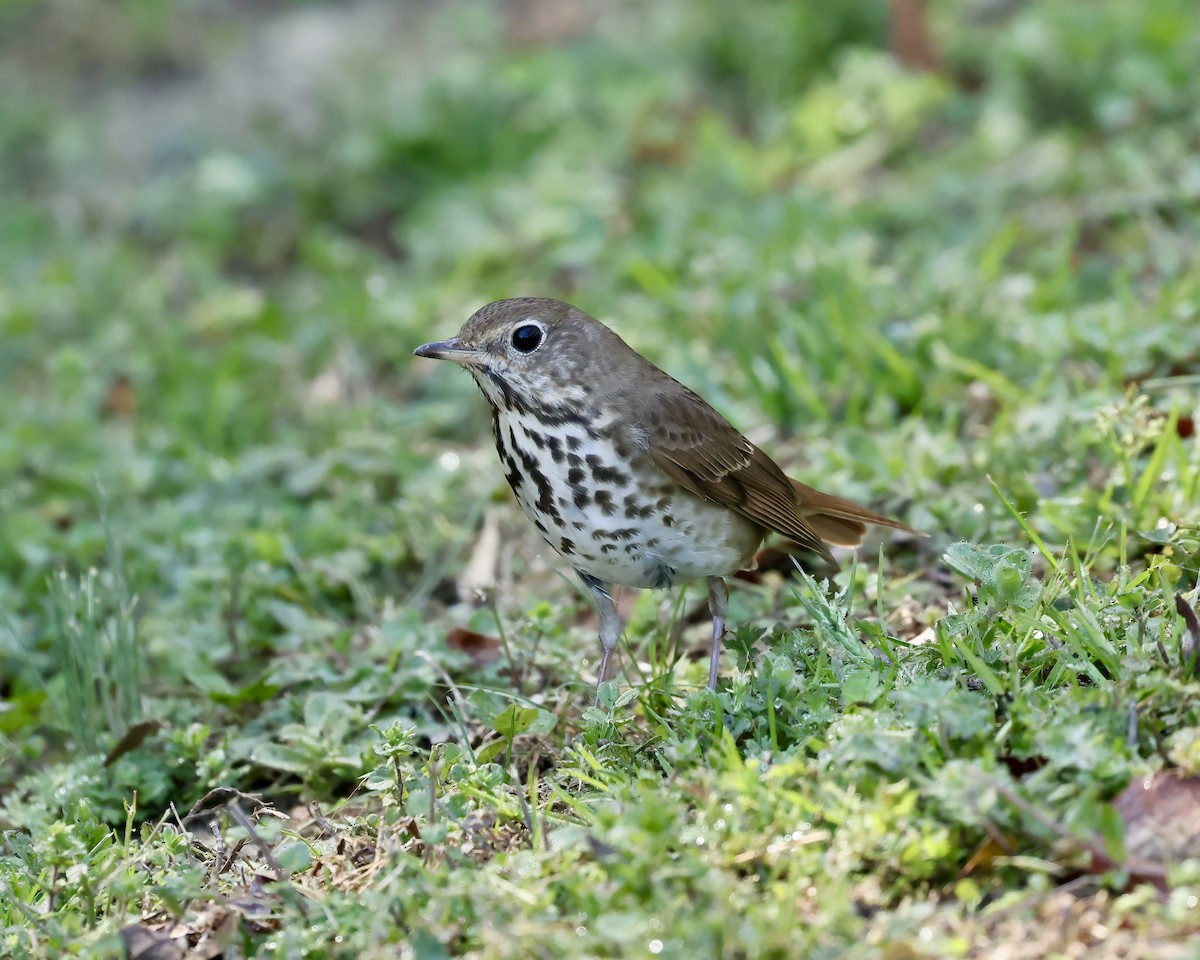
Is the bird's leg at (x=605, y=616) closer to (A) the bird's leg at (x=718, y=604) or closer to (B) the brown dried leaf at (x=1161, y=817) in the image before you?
(A) the bird's leg at (x=718, y=604)

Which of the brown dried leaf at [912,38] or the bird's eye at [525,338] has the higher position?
the brown dried leaf at [912,38]

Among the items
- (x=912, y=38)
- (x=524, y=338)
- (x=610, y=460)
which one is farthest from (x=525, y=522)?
(x=912, y=38)

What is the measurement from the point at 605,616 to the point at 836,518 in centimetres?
75

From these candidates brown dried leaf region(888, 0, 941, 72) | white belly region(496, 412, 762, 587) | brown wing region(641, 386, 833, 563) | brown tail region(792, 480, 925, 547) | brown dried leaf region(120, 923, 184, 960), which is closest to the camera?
brown dried leaf region(120, 923, 184, 960)

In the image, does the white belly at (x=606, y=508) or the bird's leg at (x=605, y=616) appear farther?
the bird's leg at (x=605, y=616)

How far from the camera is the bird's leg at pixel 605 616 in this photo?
3.95m

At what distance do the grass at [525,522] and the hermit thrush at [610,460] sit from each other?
265mm

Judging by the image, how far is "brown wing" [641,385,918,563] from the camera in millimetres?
3824

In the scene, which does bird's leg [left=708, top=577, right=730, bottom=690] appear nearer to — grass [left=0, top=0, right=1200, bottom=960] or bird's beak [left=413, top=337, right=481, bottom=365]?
grass [left=0, top=0, right=1200, bottom=960]

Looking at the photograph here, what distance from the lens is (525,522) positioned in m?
5.09

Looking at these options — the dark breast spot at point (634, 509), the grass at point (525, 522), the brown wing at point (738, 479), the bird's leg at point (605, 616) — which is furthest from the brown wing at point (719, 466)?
the bird's leg at point (605, 616)

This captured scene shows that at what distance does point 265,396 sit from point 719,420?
2.89 metres

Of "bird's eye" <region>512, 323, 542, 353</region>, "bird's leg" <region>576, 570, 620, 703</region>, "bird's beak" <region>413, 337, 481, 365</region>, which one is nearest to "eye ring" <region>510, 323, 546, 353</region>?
"bird's eye" <region>512, 323, 542, 353</region>

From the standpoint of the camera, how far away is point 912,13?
7625 millimetres
